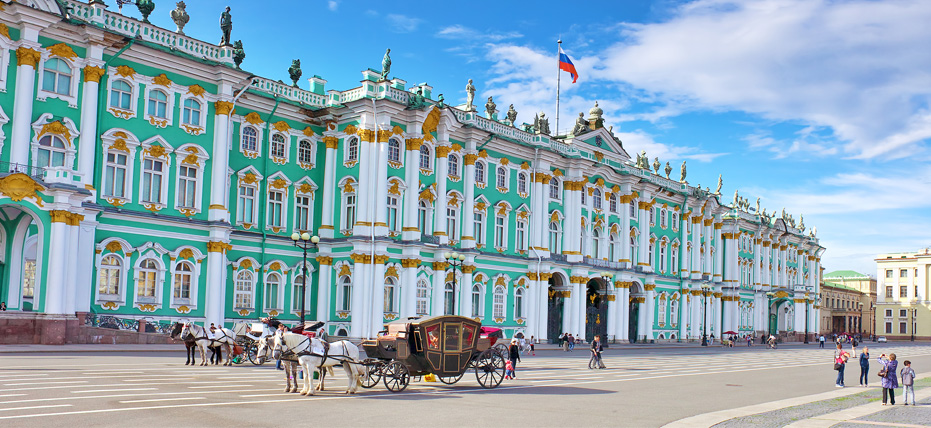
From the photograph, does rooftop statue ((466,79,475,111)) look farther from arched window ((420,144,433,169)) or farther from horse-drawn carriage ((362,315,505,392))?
horse-drawn carriage ((362,315,505,392))

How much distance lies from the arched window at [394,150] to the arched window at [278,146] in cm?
586

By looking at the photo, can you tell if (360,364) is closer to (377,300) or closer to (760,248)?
(377,300)

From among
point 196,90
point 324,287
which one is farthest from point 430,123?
point 196,90

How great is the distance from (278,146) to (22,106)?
570 inches

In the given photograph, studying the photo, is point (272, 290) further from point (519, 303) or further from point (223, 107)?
point (519, 303)

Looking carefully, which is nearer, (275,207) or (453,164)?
(275,207)

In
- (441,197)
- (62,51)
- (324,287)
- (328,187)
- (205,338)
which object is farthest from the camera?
(441,197)

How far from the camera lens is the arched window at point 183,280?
4100 centimetres

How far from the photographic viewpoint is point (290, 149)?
47.6 meters

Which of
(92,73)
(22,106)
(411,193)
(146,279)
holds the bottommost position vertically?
(146,279)

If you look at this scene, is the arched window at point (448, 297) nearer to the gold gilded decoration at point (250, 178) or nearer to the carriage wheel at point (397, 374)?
the gold gilded decoration at point (250, 178)

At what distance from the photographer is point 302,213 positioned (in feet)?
159

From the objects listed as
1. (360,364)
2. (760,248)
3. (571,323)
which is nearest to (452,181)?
(571,323)

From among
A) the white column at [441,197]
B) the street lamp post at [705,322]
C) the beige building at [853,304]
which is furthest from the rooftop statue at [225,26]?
the beige building at [853,304]
